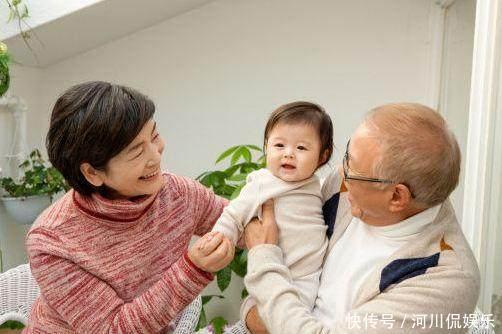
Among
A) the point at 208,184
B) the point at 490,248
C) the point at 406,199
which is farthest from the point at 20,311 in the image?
the point at 490,248

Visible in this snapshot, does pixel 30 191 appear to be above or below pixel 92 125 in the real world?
below

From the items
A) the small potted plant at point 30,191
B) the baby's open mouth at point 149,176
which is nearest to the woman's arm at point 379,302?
the baby's open mouth at point 149,176

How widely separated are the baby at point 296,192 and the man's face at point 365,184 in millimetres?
176

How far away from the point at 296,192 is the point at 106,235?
0.52 metres

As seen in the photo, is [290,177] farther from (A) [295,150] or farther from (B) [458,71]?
(B) [458,71]

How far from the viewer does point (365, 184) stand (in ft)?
3.60

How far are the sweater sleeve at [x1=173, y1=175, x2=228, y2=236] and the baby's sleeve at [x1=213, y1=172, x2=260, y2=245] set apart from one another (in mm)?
187

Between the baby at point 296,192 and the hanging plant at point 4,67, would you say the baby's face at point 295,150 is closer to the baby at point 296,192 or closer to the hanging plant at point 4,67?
the baby at point 296,192

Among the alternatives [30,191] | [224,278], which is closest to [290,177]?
[224,278]

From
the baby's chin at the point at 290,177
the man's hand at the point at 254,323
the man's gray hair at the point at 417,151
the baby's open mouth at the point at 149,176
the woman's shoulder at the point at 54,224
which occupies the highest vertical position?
the man's gray hair at the point at 417,151

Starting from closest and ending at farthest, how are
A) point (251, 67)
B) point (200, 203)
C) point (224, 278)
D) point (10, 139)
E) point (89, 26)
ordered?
point (200, 203) → point (224, 278) → point (89, 26) → point (10, 139) → point (251, 67)

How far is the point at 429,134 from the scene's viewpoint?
1022mm

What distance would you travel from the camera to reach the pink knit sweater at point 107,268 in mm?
1207

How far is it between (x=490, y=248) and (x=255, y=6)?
198cm
